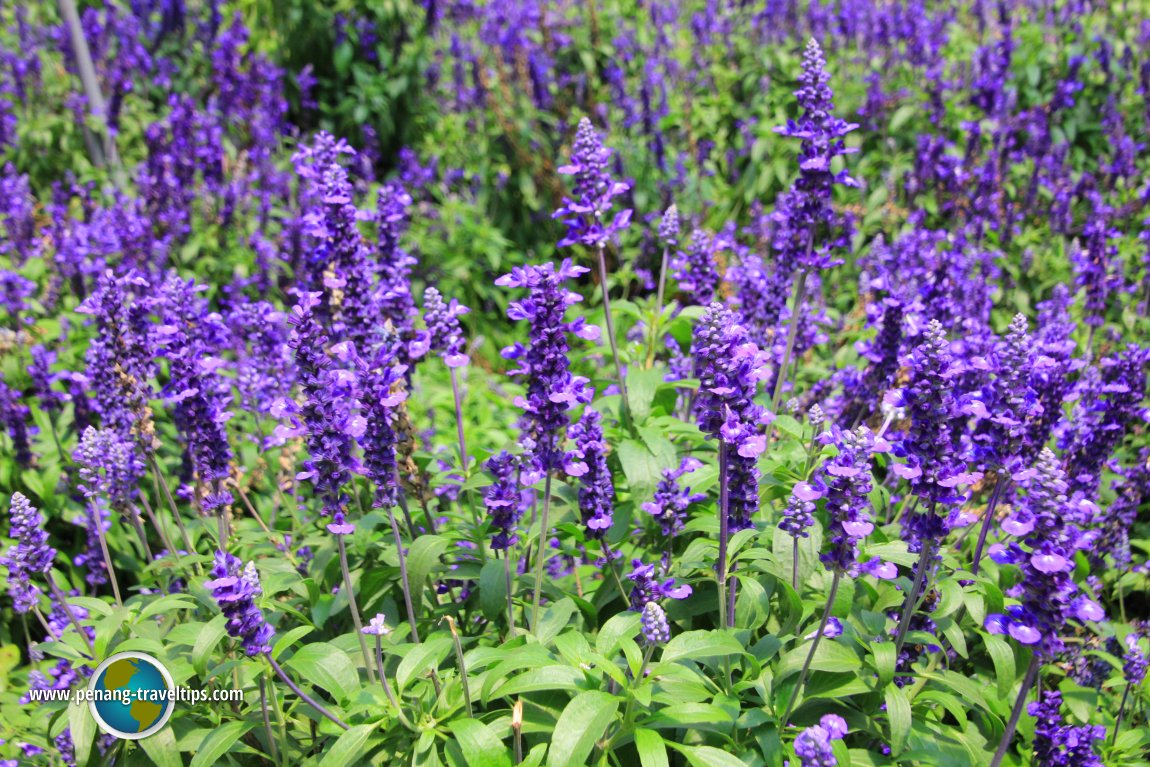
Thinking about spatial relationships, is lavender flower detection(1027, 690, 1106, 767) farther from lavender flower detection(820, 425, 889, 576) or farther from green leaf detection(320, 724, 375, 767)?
green leaf detection(320, 724, 375, 767)

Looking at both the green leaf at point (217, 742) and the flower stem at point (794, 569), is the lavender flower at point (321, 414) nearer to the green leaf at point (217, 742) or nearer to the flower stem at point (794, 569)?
the green leaf at point (217, 742)

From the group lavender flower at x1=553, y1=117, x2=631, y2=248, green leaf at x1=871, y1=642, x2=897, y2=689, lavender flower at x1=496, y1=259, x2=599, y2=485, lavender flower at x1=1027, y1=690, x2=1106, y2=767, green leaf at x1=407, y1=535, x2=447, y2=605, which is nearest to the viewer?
green leaf at x1=871, y1=642, x2=897, y2=689

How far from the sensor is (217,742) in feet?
10.8

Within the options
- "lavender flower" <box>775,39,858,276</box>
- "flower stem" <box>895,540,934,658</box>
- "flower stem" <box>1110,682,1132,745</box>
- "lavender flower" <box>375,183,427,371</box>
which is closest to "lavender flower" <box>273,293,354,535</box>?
Answer: "lavender flower" <box>375,183,427,371</box>

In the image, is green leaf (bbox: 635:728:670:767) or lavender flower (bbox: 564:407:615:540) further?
lavender flower (bbox: 564:407:615:540)

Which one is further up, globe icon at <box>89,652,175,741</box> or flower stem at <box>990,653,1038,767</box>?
flower stem at <box>990,653,1038,767</box>

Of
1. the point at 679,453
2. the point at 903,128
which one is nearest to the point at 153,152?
the point at 679,453

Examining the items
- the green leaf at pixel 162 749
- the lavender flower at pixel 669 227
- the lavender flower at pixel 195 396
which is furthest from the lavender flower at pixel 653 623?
the lavender flower at pixel 669 227

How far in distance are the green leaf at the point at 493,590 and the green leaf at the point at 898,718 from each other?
5.15 feet

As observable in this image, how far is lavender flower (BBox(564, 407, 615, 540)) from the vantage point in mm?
3668

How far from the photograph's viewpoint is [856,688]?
131 inches

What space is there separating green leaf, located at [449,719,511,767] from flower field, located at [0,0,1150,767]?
2cm

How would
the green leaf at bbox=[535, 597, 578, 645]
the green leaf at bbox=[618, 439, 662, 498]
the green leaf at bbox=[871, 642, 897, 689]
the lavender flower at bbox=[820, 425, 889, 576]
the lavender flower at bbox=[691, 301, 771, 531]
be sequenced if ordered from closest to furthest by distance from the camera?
1. the lavender flower at bbox=[820, 425, 889, 576]
2. the lavender flower at bbox=[691, 301, 771, 531]
3. the green leaf at bbox=[871, 642, 897, 689]
4. the green leaf at bbox=[535, 597, 578, 645]
5. the green leaf at bbox=[618, 439, 662, 498]

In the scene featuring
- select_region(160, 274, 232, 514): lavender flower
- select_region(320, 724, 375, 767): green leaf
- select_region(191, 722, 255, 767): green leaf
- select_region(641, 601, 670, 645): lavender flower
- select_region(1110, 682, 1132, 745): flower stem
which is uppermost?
select_region(160, 274, 232, 514): lavender flower
